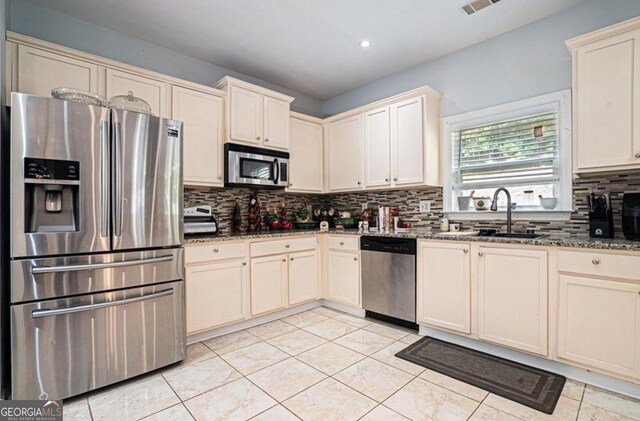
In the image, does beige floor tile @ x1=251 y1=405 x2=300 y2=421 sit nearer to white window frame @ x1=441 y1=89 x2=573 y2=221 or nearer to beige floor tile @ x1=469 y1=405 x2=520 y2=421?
beige floor tile @ x1=469 y1=405 x2=520 y2=421

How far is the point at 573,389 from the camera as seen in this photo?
1924 mm

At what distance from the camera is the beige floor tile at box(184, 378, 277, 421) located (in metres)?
1.70

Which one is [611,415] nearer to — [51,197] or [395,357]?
[395,357]

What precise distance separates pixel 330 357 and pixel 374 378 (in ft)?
1.35

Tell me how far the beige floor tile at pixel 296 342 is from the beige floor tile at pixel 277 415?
2.26 ft

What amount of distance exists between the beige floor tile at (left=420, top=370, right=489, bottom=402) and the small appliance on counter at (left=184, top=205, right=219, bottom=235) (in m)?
2.08

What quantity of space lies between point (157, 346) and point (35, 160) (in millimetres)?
1339

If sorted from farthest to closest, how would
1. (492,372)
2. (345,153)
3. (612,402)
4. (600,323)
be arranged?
(345,153)
(492,372)
(600,323)
(612,402)

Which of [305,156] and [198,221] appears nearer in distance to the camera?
[198,221]

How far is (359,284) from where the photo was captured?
3217 mm

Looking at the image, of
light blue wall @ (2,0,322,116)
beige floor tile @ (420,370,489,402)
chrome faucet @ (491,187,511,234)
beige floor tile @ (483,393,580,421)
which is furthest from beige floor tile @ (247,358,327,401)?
light blue wall @ (2,0,322,116)

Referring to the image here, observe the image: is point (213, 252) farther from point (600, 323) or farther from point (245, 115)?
point (600, 323)

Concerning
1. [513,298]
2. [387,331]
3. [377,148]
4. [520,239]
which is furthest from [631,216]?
[377,148]

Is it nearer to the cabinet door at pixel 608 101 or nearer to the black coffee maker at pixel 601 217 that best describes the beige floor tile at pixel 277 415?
the black coffee maker at pixel 601 217
